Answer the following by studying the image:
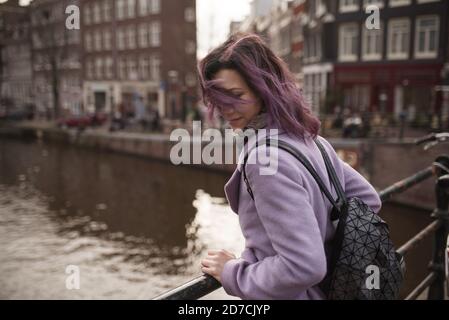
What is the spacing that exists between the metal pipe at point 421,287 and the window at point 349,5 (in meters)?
22.2

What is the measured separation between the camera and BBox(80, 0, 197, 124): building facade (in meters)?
36.7

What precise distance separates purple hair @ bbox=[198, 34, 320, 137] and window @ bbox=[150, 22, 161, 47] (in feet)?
122

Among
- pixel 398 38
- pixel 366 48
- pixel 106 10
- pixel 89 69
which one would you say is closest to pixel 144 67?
pixel 106 10

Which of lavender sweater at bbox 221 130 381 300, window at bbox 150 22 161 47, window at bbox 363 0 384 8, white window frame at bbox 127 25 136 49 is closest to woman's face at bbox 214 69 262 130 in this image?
lavender sweater at bbox 221 130 381 300

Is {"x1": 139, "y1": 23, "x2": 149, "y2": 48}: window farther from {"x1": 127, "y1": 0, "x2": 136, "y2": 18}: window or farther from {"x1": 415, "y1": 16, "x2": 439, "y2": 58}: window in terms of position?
{"x1": 415, "y1": 16, "x2": 439, "y2": 58}: window

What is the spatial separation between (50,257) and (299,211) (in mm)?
11001

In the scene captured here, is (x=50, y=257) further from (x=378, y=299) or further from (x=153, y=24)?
(x=153, y=24)

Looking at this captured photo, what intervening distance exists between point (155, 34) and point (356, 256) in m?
38.0

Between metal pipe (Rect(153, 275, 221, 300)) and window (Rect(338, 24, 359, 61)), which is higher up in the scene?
window (Rect(338, 24, 359, 61))

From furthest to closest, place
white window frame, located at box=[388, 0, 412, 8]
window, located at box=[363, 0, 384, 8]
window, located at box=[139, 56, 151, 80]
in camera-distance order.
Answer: window, located at box=[139, 56, 151, 80]
window, located at box=[363, 0, 384, 8]
white window frame, located at box=[388, 0, 412, 8]

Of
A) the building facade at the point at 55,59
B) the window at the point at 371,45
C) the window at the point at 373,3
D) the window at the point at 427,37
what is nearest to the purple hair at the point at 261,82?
the window at the point at 373,3

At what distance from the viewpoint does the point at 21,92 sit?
169 feet

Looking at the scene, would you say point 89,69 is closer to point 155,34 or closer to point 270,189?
point 155,34

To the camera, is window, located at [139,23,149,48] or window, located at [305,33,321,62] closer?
window, located at [305,33,321,62]
